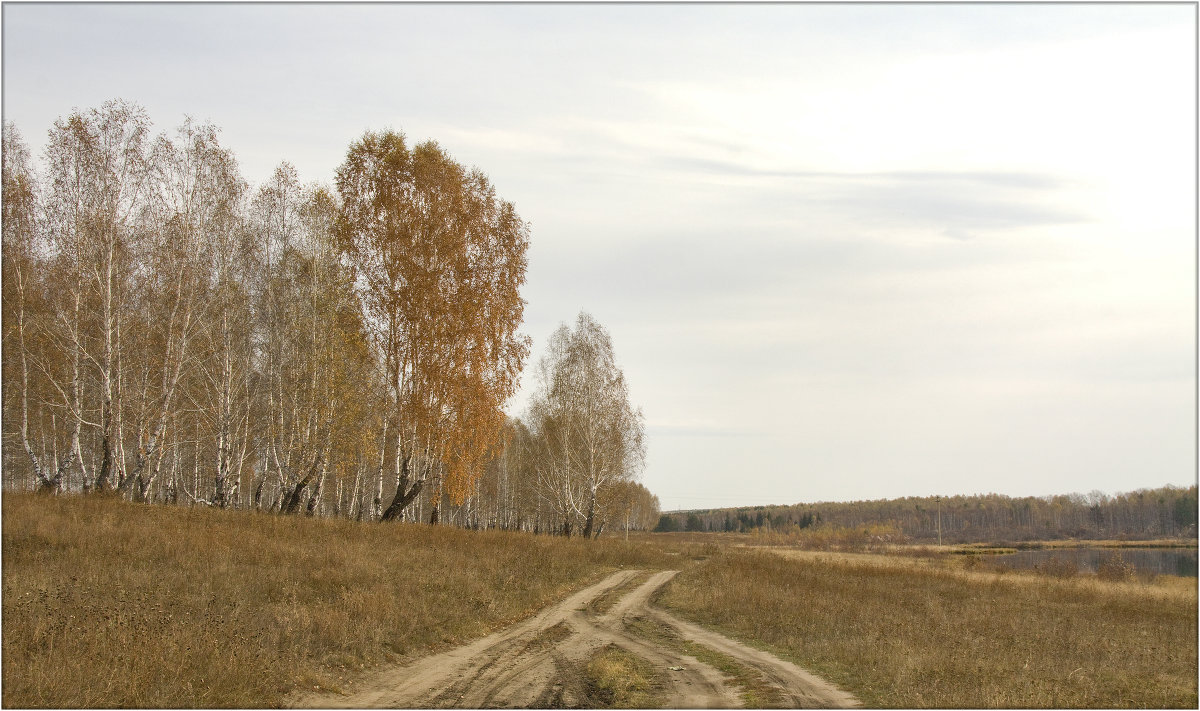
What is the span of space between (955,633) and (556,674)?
31.7 ft

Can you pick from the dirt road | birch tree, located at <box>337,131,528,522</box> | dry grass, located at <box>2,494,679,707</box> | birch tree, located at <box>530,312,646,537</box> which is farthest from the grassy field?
birch tree, located at <box>530,312,646,537</box>

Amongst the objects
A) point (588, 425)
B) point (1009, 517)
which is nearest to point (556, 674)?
point (588, 425)

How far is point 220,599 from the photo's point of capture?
11953 millimetres

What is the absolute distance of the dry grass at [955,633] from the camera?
10516 mm

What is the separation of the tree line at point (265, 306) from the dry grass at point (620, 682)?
14.1 metres

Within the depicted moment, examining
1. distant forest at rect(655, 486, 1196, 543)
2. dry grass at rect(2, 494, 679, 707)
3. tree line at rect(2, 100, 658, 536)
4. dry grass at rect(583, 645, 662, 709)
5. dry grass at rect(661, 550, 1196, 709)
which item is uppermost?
tree line at rect(2, 100, 658, 536)

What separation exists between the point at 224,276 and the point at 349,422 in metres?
6.32

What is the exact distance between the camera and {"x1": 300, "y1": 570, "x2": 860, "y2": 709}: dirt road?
30.3 feet

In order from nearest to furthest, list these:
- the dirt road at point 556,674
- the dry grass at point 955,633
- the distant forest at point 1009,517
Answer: the dirt road at point 556,674 → the dry grass at point 955,633 → the distant forest at point 1009,517

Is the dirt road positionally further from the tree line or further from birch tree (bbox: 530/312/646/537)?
birch tree (bbox: 530/312/646/537)

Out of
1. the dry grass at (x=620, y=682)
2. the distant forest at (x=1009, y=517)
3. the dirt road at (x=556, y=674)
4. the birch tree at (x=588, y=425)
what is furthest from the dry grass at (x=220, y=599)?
the distant forest at (x=1009, y=517)

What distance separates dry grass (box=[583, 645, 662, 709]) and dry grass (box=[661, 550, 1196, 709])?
293cm

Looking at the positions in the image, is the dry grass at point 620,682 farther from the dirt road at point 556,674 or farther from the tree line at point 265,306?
the tree line at point 265,306

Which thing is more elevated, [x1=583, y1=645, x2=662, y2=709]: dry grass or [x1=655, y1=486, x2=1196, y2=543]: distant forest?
[x1=583, y1=645, x2=662, y2=709]: dry grass
